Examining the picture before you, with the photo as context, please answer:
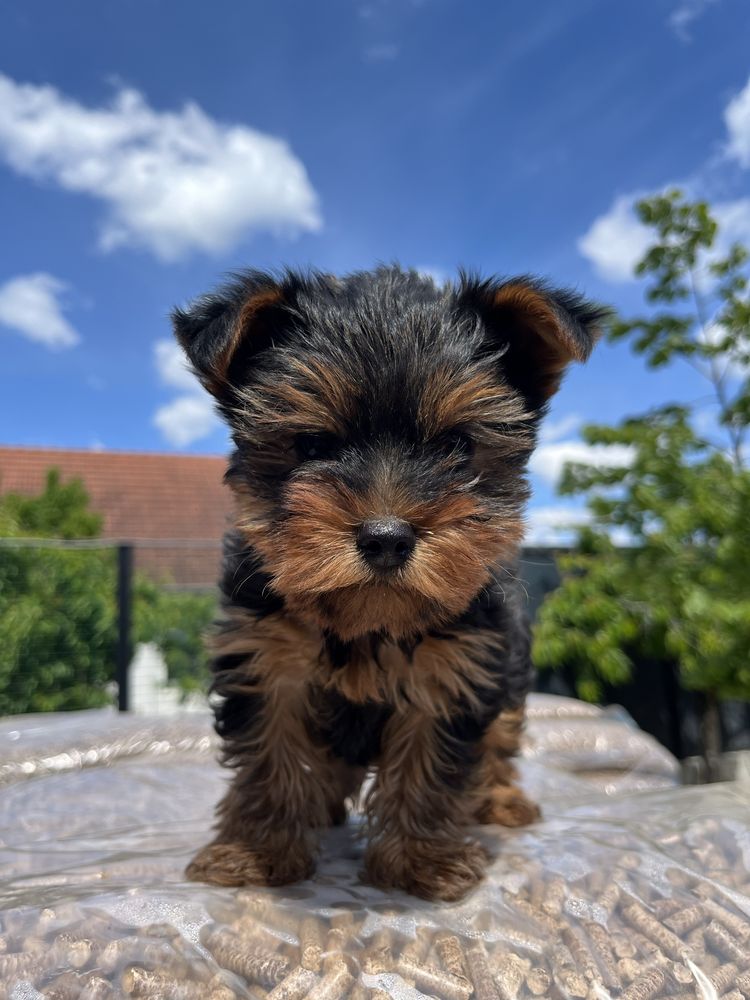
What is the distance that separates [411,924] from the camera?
200cm

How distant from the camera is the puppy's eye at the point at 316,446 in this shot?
7.03ft

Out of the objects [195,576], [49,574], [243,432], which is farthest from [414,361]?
[195,576]

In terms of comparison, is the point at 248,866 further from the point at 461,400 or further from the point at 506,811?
the point at 461,400

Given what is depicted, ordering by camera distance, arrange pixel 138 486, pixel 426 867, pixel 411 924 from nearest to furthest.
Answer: pixel 411 924, pixel 426 867, pixel 138 486

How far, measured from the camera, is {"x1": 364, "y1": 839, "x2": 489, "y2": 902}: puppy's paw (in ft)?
7.24

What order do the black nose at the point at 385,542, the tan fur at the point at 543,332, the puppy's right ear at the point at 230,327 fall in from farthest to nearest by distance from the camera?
the tan fur at the point at 543,332, the puppy's right ear at the point at 230,327, the black nose at the point at 385,542

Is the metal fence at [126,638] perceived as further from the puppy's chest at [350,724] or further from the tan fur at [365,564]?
the tan fur at [365,564]

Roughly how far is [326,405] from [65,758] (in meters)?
3.84

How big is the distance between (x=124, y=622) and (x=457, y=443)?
7358 millimetres

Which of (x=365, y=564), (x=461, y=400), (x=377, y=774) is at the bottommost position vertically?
(x=377, y=774)

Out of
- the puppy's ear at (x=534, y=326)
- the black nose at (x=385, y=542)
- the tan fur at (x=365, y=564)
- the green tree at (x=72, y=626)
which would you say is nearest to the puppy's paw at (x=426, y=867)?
the tan fur at (x=365, y=564)

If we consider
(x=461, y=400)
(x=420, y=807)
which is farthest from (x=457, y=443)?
(x=420, y=807)

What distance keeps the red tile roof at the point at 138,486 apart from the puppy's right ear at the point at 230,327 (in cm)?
2219

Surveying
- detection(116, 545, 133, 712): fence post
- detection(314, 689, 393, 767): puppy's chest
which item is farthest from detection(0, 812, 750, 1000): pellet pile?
detection(116, 545, 133, 712): fence post
